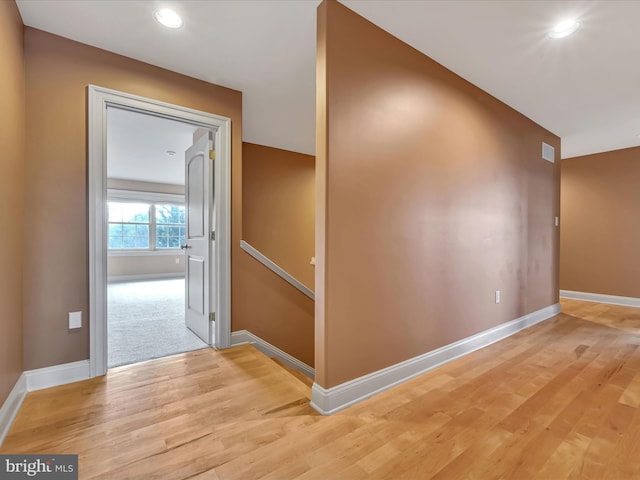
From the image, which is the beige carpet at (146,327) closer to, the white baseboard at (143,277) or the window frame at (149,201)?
the white baseboard at (143,277)

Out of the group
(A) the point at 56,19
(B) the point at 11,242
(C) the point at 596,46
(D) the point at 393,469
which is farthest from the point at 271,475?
(C) the point at 596,46

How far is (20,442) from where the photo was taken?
141 centimetres

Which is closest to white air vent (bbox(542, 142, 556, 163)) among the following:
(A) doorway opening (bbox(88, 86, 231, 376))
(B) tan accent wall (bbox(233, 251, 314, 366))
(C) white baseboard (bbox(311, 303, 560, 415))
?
(C) white baseboard (bbox(311, 303, 560, 415))

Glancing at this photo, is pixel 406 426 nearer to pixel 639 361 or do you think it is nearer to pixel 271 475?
pixel 271 475

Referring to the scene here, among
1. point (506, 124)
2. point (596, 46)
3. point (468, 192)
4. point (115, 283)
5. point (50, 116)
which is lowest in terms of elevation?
point (115, 283)

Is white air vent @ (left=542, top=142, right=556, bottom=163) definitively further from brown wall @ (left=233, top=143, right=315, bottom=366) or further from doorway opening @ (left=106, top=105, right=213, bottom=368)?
doorway opening @ (left=106, top=105, right=213, bottom=368)

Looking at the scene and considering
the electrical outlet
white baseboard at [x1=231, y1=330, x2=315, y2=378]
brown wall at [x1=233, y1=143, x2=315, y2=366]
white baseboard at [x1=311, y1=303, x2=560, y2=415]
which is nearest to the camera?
white baseboard at [x1=311, y1=303, x2=560, y2=415]

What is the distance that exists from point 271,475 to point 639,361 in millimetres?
3234

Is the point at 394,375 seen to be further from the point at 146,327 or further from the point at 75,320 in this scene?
the point at 146,327

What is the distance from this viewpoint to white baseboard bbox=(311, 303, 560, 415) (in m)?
1.71

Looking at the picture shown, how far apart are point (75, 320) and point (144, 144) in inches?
124

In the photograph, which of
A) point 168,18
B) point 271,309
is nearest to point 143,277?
point 271,309

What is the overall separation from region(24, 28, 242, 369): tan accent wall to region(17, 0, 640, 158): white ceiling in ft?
0.63

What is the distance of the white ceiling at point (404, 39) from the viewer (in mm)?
1778
